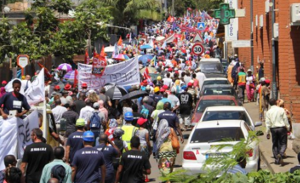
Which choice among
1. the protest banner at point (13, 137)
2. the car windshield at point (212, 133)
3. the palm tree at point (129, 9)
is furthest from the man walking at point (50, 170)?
the palm tree at point (129, 9)

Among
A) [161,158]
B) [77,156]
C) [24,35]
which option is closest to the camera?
[77,156]

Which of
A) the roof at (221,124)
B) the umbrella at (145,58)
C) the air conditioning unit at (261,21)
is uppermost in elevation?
the air conditioning unit at (261,21)

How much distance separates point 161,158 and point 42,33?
85.1 ft

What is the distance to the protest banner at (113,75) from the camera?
22.8m

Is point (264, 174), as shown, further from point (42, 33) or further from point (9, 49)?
point (42, 33)

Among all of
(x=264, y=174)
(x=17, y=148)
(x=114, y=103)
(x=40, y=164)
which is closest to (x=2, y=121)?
(x=17, y=148)

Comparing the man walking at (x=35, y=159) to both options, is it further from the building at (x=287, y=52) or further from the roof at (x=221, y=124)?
the building at (x=287, y=52)

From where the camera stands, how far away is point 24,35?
38.1m

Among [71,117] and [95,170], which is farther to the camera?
[71,117]

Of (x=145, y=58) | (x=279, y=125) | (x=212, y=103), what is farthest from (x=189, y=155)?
(x=145, y=58)

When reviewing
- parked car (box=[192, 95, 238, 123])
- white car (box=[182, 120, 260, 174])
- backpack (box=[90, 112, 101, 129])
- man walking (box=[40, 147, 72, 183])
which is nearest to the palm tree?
parked car (box=[192, 95, 238, 123])

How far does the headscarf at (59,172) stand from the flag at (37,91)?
4303mm

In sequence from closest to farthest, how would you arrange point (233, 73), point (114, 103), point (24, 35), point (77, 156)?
point (77, 156) → point (114, 103) → point (233, 73) → point (24, 35)

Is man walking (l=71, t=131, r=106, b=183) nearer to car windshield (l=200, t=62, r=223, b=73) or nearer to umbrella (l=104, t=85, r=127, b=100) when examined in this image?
umbrella (l=104, t=85, r=127, b=100)
